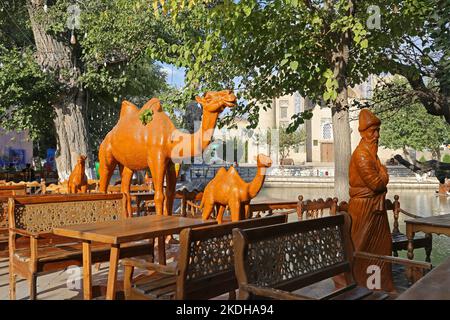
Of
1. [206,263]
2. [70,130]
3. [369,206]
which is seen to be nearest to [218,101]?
[369,206]

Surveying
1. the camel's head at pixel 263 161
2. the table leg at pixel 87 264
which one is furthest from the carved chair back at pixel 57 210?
the camel's head at pixel 263 161

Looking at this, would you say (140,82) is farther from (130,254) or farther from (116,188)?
(130,254)

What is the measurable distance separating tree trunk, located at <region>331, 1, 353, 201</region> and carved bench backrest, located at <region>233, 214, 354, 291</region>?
4.01 meters

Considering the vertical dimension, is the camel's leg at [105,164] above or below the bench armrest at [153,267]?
above

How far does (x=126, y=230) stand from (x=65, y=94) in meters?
12.3

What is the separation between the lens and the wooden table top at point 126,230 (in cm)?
367

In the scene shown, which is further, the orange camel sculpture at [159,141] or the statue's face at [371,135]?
the orange camel sculpture at [159,141]

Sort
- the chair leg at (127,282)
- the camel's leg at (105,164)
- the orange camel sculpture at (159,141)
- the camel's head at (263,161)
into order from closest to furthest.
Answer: the chair leg at (127,282)
the camel's head at (263,161)
the orange camel sculpture at (159,141)
the camel's leg at (105,164)

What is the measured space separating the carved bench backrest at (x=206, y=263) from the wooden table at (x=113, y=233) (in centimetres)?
70

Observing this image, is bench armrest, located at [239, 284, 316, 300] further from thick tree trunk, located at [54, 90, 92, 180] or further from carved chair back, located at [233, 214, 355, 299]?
thick tree trunk, located at [54, 90, 92, 180]

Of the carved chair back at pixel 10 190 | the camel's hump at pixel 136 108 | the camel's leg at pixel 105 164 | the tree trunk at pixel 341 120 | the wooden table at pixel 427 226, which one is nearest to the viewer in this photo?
the wooden table at pixel 427 226

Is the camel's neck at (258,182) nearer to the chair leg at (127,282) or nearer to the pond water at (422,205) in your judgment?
the chair leg at (127,282)

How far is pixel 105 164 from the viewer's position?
268 inches
